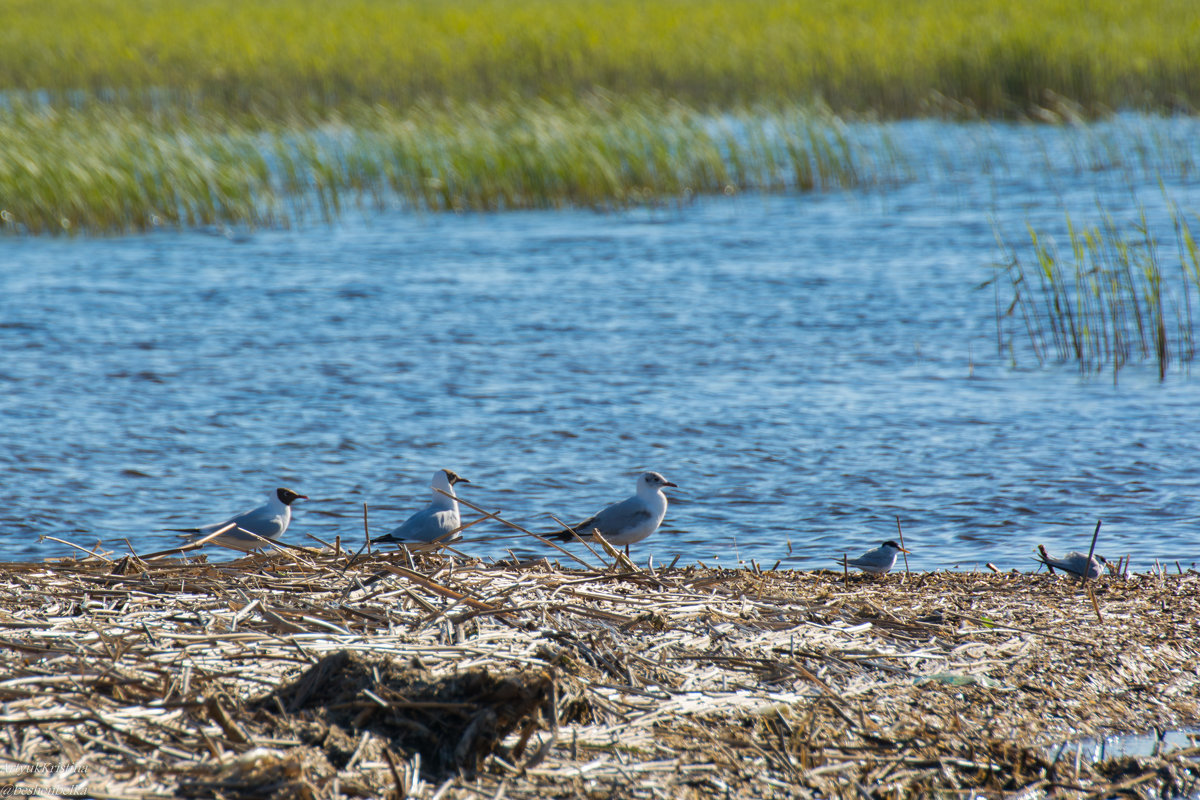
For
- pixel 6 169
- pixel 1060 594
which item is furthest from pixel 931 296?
pixel 6 169

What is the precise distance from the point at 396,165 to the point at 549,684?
1707 centimetres

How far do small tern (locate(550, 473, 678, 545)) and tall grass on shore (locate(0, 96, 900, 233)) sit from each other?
41.5 ft

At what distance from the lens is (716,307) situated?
1334 centimetres

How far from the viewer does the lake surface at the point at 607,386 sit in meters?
7.48

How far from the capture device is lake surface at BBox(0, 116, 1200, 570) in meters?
7.48

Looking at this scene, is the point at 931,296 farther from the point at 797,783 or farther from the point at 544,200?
the point at 797,783

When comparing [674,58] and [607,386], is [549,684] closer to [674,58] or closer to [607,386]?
[607,386]

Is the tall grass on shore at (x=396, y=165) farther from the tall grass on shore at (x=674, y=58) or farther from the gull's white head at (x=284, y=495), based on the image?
the gull's white head at (x=284, y=495)

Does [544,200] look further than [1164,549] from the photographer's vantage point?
Yes

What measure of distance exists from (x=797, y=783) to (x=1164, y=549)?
3768 millimetres

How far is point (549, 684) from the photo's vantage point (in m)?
3.58

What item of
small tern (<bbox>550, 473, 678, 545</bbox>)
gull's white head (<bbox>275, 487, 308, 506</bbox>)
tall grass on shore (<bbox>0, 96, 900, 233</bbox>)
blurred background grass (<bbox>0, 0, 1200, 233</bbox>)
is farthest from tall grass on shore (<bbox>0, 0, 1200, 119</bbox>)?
small tern (<bbox>550, 473, 678, 545</bbox>)

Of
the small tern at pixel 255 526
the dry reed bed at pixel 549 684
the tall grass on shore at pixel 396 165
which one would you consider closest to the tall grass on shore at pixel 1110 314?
the dry reed bed at pixel 549 684

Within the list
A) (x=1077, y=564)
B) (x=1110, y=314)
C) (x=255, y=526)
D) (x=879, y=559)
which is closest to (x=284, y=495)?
(x=255, y=526)
